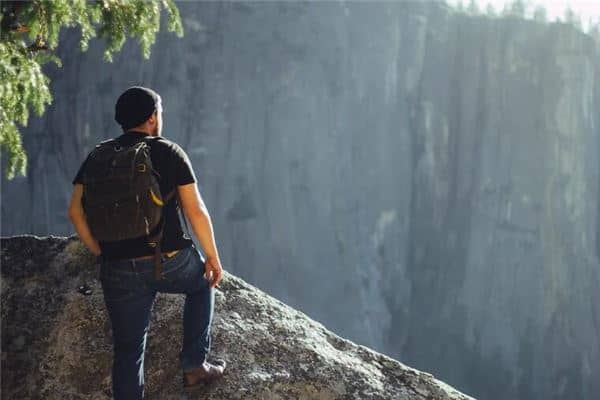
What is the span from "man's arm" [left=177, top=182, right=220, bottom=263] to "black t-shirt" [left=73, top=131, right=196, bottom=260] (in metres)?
0.04

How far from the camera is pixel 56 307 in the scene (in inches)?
194

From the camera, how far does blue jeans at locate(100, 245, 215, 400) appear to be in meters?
3.52

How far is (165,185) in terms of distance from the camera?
3469 mm

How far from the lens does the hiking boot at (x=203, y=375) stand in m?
4.02

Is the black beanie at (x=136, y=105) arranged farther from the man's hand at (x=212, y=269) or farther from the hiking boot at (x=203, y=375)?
the hiking boot at (x=203, y=375)

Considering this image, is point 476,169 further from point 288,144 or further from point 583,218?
point 288,144

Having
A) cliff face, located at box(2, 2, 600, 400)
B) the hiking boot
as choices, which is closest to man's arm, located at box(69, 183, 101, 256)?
the hiking boot

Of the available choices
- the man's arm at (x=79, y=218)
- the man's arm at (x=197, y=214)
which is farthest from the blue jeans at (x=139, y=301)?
the man's arm at (x=79, y=218)

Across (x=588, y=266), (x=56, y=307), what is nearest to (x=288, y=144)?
(x=588, y=266)

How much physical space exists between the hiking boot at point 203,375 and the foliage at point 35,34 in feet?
6.34

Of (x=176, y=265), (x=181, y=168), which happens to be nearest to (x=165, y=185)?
(x=181, y=168)

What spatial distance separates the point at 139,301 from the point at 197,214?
20.4 inches

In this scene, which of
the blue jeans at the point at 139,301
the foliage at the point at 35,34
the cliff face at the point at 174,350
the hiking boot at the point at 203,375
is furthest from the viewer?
the foliage at the point at 35,34

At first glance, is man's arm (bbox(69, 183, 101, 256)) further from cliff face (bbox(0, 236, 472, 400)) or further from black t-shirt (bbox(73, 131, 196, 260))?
cliff face (bbox(0, 236, 472, 400))
